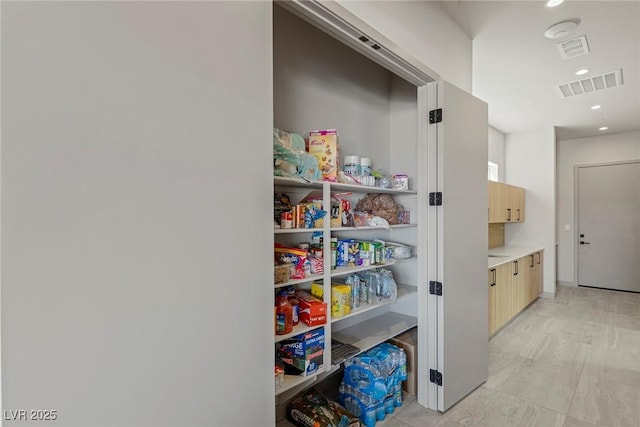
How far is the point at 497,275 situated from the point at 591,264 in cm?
360

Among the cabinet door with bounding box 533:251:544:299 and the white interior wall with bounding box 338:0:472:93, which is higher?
the white interior wall with bounding box 338:0:472:93

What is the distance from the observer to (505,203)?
4434 millimetres

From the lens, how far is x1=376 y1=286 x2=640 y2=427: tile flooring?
2016 millimetres

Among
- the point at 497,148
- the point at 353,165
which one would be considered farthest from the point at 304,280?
the point at 497,148

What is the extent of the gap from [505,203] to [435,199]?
3.13 metres

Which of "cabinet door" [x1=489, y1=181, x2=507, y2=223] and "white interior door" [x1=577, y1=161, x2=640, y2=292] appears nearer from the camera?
"cabinet door" [x1=489, y1=181, x2=507, y2=223]

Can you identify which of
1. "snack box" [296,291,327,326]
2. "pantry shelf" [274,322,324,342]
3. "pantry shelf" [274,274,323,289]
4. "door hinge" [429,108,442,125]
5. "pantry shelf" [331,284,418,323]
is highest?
"door hinge" [429,108,442,125]

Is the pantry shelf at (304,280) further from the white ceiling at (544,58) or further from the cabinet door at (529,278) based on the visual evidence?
the cabinet door at (529,278)

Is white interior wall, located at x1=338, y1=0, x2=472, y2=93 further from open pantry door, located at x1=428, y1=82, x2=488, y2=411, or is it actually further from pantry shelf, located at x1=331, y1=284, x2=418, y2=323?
pantry shelf, located at x1=331, y1=284, x2=418, y2=323

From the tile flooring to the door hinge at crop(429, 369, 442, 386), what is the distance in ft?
0.71

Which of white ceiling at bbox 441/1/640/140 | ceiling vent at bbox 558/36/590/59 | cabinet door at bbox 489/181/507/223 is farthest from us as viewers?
cabinet door at bbox 489/181/507/223

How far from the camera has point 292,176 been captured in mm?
1521

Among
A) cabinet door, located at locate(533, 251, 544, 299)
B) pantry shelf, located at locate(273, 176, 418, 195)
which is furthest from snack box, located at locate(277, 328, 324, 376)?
cabinet door, located at locate(533, 251, 544, 299)

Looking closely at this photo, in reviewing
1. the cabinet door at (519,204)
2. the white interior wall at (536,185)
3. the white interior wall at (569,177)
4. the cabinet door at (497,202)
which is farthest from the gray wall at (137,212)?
the white interior wall at (569,177)
